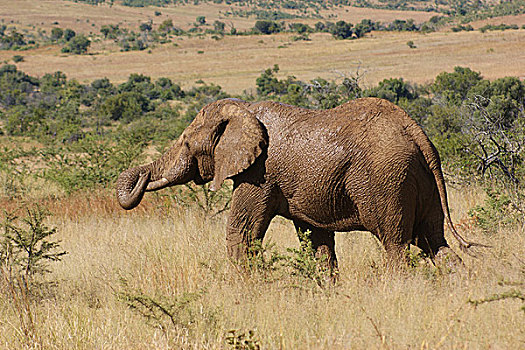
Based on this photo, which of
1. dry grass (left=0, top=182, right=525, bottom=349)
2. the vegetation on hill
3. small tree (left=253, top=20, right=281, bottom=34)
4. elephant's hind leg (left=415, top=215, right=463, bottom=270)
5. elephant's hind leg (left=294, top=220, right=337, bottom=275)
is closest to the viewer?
dry grass (left=0, top=182, right=525, bottom=349)

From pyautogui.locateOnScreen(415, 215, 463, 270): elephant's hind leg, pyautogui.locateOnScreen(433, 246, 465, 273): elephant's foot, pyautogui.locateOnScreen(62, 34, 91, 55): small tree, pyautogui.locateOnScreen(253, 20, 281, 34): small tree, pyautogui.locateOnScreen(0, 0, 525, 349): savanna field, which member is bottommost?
pyautogui.locateOnScreen(62, 34, 91, 55): small tree

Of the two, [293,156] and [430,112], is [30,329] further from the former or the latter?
[430,112]

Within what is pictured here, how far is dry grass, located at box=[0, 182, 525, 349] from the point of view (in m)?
3.85

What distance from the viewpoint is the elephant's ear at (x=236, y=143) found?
16.6 ft

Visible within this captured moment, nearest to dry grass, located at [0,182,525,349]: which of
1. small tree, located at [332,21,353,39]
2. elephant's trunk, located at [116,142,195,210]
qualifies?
elephant's trunk, located at [116,142,195,210]

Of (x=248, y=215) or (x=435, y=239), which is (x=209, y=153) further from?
(x=435, y=239)

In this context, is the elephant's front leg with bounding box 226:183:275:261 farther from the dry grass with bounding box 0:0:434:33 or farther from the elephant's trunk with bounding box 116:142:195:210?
the dry grass with bounding box 0:0:434:33

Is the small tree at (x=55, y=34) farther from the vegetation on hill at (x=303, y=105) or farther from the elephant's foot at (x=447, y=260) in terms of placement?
the elephant's foot at (x=447, y=260)

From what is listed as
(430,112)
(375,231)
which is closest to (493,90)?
(430,112)

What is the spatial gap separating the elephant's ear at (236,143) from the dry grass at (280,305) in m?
0.86

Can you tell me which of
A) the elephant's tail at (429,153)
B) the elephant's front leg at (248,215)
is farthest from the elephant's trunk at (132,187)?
the elephant's tail at (429,153)

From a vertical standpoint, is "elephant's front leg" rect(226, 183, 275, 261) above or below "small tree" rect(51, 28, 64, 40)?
above

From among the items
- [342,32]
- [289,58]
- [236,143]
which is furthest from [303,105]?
[342,32]

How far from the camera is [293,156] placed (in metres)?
5.04
